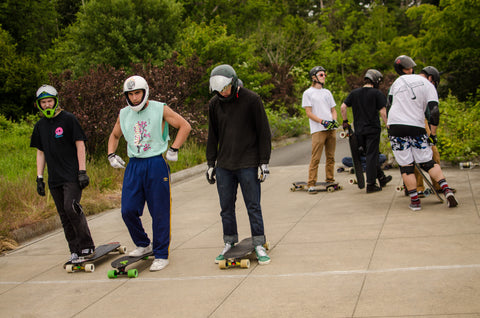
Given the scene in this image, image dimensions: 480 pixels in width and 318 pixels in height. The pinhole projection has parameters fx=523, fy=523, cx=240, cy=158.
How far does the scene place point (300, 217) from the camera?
7.77m

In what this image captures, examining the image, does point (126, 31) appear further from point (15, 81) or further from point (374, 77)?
point (374, 77)

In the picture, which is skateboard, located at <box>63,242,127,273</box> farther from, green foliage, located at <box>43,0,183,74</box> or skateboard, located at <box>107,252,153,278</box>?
green foliage, located at <box>43,0,183,74</box>

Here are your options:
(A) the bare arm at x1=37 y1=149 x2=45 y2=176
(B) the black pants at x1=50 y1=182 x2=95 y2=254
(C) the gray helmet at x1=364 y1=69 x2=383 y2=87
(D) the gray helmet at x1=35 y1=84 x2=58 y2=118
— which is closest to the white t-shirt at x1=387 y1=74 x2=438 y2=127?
(C) the gray helmet at x1=364 y1=69 x2=383 y2=87

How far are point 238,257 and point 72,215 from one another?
6.65ft

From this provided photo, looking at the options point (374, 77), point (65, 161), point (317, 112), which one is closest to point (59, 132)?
point (65, 161)

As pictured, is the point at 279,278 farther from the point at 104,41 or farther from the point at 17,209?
the point at 104,41

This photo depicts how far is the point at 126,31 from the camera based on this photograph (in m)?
25.9

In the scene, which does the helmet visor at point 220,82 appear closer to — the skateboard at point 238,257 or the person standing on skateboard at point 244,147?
the person standing on skateboard at point 244,147

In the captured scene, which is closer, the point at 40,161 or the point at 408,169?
the point at 40,161

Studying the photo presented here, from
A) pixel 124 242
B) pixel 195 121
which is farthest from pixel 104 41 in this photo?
pixel 124 242

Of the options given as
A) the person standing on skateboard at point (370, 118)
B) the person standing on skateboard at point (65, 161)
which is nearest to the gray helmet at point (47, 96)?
the person standing on skateboard at point (65, 161)

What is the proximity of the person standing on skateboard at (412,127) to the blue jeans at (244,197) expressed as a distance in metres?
2.76

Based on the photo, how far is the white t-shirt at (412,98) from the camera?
7.35 meters

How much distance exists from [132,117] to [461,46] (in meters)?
15.1
